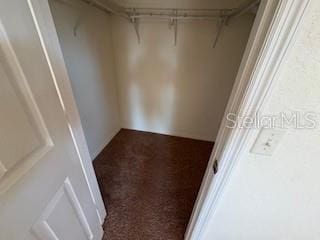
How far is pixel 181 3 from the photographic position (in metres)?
1.75

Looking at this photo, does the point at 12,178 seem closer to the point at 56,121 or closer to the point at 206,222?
the point at 56,121

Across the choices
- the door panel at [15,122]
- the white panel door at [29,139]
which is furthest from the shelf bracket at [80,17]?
the door panel at [15,122]

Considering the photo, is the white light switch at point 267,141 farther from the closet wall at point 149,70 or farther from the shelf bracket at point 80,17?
the shelf bracket at point 80,17

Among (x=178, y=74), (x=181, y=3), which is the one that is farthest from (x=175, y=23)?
(x=178, y=74)

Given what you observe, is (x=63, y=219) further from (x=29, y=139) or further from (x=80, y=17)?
(x=80, y=17)

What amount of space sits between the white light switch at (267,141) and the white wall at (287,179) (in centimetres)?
2

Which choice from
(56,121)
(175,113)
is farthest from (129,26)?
(56,121)

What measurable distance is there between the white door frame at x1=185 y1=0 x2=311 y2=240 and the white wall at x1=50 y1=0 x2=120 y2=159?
1.44m

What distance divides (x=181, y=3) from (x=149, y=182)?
6.19ft

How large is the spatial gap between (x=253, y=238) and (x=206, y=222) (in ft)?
0.87

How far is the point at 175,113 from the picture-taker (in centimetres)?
240

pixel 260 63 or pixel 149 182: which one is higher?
pixel 260 63

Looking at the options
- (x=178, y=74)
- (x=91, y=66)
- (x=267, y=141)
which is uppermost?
(x=267, y=141)

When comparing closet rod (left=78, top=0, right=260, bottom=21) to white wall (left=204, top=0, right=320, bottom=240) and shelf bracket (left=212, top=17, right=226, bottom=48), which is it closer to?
shelf bracket (left=212, top=17, right=226, bottom=48)
